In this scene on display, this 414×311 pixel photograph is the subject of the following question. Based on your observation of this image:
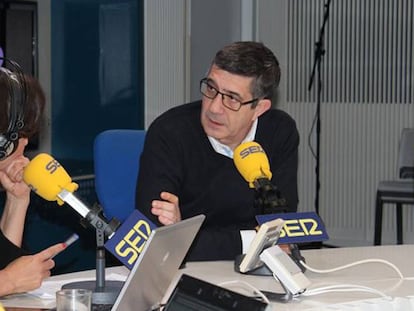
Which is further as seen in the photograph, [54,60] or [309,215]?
[54,60]

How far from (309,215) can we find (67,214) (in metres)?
2.30

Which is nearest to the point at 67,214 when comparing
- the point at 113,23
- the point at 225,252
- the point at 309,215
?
the point at 113,23

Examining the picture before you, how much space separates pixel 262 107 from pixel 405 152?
3081 mm

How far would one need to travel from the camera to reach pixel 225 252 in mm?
2730

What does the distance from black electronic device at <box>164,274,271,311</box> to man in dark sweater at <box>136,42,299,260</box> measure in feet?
2.96

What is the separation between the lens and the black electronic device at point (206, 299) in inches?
66.6

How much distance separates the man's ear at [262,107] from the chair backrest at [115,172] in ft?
1.75

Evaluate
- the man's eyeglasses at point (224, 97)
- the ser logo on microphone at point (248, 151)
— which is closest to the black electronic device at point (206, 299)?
the ser logo on microphone at point (248, 151)

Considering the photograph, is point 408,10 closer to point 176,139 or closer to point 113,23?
point 113,23

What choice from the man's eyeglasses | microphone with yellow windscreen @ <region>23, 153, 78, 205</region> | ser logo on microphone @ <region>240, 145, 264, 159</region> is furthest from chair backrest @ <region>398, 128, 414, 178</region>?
microphone with yellow windscreen @ <region>23, 153, 78, 205</region>

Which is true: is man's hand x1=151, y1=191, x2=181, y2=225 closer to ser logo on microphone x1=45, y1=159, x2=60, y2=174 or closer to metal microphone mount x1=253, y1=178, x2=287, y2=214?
metal microphone mount x1=253, y1=178, x2=287, y2=214

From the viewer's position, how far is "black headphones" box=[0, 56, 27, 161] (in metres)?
2.07

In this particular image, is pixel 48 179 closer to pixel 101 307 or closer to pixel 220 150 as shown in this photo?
pixel 101 307

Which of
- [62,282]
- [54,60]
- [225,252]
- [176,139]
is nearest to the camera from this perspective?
[62,282]
